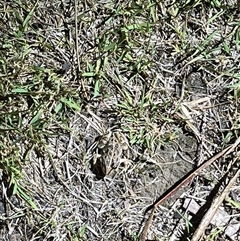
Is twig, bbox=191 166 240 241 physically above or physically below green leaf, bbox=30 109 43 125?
below

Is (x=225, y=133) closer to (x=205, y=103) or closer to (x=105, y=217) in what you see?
(x=205, y=103)

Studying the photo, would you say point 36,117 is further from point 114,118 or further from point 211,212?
point 211,212

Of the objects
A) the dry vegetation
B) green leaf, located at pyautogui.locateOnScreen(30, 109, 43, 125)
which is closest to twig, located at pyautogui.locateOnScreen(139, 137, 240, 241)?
the dry vegetation

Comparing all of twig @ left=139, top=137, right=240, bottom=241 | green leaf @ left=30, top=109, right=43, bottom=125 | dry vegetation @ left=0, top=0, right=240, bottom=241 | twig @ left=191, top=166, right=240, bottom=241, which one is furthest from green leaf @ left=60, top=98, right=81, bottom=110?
twig @ left=191, top=166, right=240, bottom=241

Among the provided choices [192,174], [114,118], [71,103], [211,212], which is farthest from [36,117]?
[211,212]

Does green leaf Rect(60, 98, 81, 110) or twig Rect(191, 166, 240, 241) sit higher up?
green leaf Rect(60, 98, 81, 110)

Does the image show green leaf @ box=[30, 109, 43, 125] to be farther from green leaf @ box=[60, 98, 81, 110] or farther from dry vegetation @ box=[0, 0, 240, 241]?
green leaf @ box=[60, 98, 81, 110]

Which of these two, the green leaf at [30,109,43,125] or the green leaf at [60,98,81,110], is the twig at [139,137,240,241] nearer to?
the green leaf at [60,98,81,110]

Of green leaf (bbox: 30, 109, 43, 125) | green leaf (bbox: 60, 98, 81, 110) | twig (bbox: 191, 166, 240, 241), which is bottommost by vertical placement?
twig (bbox: 191, 166, 240, 241)

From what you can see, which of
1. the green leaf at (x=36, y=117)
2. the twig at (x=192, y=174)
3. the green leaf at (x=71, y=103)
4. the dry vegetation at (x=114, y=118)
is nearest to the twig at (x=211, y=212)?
the dry vegetation at (x=114, y=118)
